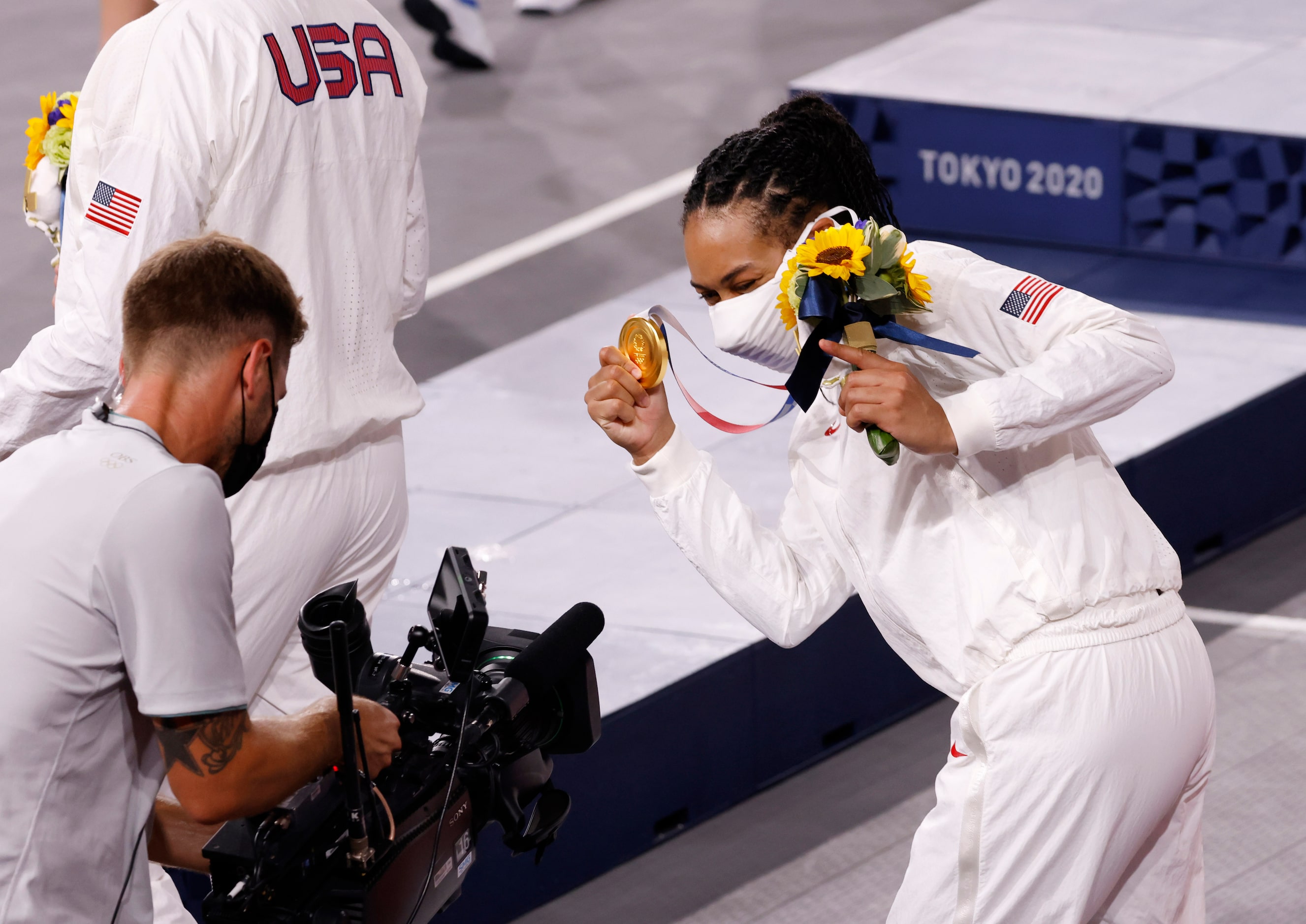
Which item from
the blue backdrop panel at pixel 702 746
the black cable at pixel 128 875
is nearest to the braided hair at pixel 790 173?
the black cable at pixel 128 875

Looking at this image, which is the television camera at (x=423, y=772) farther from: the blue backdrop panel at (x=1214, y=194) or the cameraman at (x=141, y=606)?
the blue backdrop panel at (x=1214, y=194)

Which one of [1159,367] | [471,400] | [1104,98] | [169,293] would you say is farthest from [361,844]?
[1104,98]

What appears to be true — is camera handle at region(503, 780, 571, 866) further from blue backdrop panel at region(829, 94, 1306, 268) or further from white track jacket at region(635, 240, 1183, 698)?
blue backdrop panel at region(829, 94, 1306, 268)

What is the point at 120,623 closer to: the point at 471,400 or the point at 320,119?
the point at 320,119

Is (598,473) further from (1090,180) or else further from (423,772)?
(423,772)

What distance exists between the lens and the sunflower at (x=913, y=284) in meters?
2.29

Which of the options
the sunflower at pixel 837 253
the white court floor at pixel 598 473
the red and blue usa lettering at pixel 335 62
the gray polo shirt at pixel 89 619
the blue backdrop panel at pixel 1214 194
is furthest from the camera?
the blue backdrop panel at pixel 1214 194

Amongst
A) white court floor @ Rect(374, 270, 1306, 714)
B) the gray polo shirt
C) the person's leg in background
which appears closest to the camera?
the gray polo shirt

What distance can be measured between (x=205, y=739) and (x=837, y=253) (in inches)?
37.8

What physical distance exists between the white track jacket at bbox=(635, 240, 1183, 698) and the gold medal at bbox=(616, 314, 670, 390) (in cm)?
24

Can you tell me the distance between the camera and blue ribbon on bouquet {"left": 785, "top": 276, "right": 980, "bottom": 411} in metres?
2.26

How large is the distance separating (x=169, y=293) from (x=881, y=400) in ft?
2.81

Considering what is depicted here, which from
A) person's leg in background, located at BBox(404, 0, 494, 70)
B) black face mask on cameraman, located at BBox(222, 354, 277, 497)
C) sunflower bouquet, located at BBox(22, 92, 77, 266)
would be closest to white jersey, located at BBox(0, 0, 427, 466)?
sunflower bouquet, located at BBox(22, 92, 77, 266)

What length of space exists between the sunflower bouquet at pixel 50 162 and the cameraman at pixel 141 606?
3.72ft
